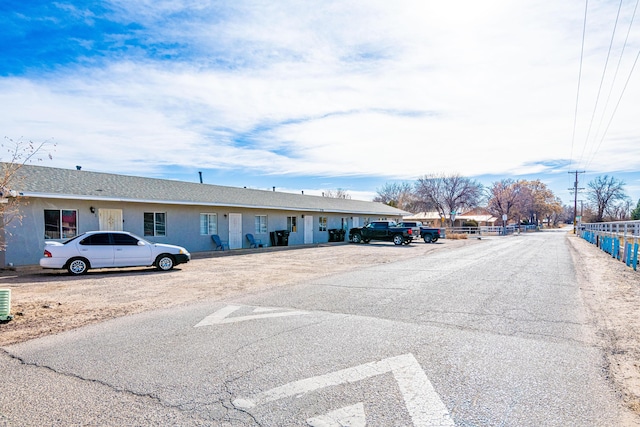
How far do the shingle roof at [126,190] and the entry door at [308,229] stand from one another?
1654 mm

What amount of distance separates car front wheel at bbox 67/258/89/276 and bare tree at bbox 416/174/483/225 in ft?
177

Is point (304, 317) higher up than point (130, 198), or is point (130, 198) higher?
point (130, 198)

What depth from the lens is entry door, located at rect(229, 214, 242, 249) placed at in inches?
931

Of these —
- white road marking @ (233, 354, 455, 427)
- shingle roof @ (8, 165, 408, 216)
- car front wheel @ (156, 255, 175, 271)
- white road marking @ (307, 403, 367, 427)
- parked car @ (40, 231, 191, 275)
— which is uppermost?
shingle roof @ (8, 165, 408, 216)

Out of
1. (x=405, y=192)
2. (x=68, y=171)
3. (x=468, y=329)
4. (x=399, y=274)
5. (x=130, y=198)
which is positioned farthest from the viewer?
(x=405, y=192)

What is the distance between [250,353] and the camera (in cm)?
527

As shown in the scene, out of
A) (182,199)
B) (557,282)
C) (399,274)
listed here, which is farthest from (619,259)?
(182,199)

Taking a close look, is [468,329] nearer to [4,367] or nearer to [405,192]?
[4,367]

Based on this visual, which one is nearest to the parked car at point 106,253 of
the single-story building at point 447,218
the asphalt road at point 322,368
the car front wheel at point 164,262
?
the car front wheel at point 164,262

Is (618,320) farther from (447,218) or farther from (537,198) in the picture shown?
(537,198)

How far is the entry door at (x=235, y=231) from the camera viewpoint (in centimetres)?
2366

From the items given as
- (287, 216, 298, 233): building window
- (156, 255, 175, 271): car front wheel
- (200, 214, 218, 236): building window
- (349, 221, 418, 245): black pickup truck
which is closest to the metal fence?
(349, 221, 418, 245): black pickup truck

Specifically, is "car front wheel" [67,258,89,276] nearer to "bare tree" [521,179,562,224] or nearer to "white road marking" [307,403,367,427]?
"white road marking" [307,403,367,427]

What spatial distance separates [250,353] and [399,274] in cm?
831
